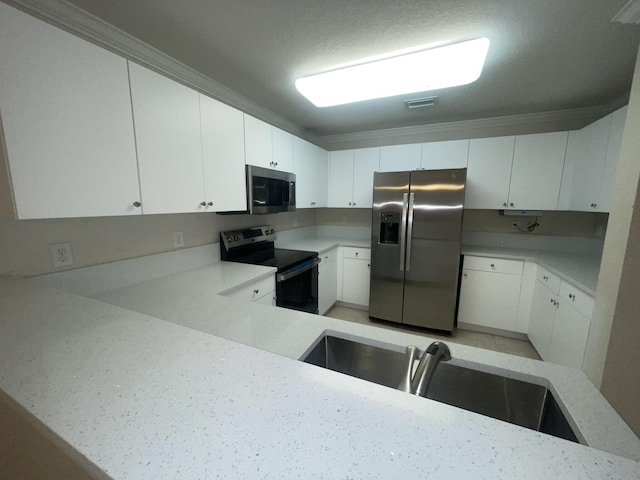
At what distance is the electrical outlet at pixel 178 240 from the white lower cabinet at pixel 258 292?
0.66 metres

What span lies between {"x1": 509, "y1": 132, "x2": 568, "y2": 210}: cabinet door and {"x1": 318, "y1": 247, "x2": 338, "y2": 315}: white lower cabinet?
80.8 inches

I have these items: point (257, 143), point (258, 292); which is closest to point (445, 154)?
point (257, 143)

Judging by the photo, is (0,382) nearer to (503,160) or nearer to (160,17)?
(160,17)

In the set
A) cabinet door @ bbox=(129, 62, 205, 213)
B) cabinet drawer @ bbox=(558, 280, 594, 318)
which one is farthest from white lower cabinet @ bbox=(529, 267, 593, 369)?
cabinet door @ bbox=(129, 62, 205, 213)

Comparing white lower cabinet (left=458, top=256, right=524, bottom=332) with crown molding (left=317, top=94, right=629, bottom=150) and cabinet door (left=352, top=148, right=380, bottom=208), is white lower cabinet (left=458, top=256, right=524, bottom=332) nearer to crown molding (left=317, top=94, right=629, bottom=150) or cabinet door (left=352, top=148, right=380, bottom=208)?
cabinet door (left=352, top=148, right=380, bottom=208)

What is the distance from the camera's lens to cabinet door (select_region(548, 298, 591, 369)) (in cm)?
160

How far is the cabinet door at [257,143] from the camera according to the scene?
1.96 m

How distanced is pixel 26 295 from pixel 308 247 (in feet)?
7.08

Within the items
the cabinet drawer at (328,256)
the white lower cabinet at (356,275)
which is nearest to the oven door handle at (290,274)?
the cabinet drawer at (328,256)

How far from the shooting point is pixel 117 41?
1473 mm

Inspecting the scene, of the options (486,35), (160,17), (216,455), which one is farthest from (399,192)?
(216,455)

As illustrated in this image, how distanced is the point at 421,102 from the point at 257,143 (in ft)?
5.28

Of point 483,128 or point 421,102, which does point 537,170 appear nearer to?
point 483,128

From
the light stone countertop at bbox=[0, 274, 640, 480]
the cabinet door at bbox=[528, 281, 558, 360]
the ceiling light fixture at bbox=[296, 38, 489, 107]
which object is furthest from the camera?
the cabinet door at bbox=[528, 281, 558, 360]
